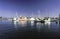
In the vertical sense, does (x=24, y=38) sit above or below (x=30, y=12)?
below

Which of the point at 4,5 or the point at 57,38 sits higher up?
the point at 4,5

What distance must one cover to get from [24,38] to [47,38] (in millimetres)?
958

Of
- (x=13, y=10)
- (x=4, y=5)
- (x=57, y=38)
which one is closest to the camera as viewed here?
(x=57, y=38)

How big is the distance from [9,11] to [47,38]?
2.26m

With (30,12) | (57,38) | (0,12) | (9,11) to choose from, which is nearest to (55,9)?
(30,12)

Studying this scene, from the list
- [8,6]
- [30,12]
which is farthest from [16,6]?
[30,12]

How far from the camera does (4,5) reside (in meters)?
5.85

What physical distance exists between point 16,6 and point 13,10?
0.39 m

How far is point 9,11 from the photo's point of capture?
588 cm

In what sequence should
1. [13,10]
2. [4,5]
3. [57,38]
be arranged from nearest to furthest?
[57,38] → [4,5] → [13,10]

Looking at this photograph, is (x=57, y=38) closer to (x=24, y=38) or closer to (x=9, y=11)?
(x=24, y=38)

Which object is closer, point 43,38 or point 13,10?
point 43,38

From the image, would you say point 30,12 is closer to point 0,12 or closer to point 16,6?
point 16,6

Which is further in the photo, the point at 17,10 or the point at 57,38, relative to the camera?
the point at 17,10
